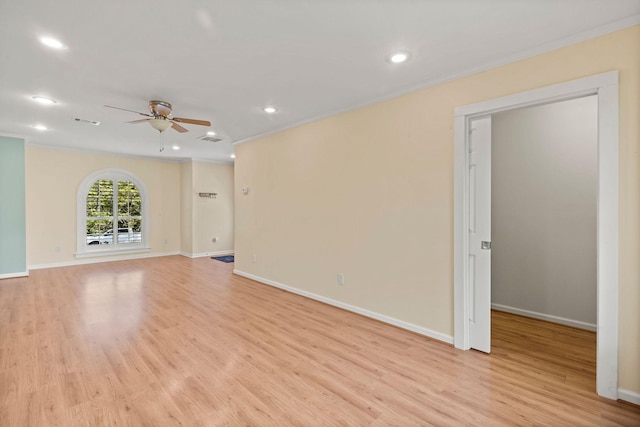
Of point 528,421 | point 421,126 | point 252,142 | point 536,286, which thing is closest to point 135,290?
point 252,142

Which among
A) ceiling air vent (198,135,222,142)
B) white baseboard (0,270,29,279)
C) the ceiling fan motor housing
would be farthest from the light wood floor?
ceiling air vent (198,135,222,142)

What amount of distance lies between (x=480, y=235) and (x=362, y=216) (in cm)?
128

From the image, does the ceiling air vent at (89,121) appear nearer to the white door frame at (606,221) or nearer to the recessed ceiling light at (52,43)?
the recessed ceiling light at (52,43)

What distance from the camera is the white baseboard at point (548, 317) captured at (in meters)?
3.13

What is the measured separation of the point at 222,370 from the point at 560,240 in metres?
3.71

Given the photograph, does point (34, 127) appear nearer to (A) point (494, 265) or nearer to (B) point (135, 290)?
(B) point (135, 290)

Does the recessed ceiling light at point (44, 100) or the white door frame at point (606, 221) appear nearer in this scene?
the white door frame at point (606, 221)

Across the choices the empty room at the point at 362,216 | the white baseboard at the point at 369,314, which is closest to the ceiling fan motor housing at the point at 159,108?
the empty room at the point at 362,216

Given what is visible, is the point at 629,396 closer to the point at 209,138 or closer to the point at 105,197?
the point at 209,138

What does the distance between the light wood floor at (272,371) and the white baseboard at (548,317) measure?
5.6 inches

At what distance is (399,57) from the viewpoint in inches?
97.4

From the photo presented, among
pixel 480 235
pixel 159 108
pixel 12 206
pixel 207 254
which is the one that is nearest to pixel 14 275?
pixel 12 206

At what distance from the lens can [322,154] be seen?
402 cm

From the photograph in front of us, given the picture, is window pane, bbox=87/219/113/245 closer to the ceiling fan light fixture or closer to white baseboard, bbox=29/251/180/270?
white baseboard, bbox=29/251/180/270
